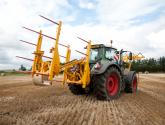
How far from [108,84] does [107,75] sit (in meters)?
0.39

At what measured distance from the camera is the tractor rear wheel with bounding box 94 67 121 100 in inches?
333

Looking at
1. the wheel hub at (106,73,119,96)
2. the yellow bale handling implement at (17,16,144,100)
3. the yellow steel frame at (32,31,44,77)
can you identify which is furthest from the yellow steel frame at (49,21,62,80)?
the wheel hub at (106,73,119,96)

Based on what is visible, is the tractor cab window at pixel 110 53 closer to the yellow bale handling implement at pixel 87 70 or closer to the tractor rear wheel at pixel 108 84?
the yellow bale handling implement at pixel 87 70

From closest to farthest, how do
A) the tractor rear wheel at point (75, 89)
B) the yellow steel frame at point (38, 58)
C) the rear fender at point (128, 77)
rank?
the yellow steel frame at point (38, 58) → the tractor rear wheel at point (75, 89) → the rear fender at point (128, 77)

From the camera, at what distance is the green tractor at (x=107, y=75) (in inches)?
335

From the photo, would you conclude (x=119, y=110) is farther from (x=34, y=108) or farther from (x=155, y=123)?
(x=34, y=108)

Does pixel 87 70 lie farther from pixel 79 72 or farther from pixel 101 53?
pixel 101 53

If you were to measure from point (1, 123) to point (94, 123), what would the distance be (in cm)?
201

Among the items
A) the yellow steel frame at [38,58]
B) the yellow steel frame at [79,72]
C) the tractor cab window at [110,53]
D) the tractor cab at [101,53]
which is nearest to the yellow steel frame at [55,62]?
the yellow steel frame at [79,72]

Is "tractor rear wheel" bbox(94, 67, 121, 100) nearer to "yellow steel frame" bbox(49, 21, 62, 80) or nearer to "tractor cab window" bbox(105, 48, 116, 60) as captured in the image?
"tractor cab window" bbox(105, 48, 116, 60)

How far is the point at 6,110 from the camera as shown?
6836 mm

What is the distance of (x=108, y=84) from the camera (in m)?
8.91

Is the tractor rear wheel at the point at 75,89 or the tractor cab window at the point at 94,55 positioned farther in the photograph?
the tractor rear wheel at the point at 75,89

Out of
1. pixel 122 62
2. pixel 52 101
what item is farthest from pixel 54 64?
pixel 122 62
